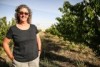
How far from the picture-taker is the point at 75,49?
1595 cm

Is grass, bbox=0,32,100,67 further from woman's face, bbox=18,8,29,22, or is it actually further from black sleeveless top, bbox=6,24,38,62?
woman's face, bbox=18,8,29,22

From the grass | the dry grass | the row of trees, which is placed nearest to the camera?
the row of trees

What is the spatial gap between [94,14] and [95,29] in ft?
2.18

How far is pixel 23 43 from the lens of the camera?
423 centimetres

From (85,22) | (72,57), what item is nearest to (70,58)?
(72,57)

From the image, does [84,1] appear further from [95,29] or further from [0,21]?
[0,21]

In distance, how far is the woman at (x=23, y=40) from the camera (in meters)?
4.24

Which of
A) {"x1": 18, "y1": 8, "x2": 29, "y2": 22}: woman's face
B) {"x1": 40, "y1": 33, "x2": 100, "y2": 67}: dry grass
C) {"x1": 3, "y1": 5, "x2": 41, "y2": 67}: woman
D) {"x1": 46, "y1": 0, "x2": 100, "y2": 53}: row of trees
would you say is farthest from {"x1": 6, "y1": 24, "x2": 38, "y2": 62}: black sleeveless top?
{"x1": 40, "y1": 33, "x2": 100, "y2": 67}: dry grass

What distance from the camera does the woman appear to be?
424 centimetres

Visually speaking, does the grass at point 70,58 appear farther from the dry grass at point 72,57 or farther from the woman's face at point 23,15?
the woman's face at point 23,15

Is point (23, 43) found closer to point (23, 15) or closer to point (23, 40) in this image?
point (23, 40)

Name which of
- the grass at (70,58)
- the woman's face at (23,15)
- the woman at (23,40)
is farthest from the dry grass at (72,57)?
the woman's face at (23,15)

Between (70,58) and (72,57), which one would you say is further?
(72,57)

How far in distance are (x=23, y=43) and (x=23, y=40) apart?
0.19 ft
